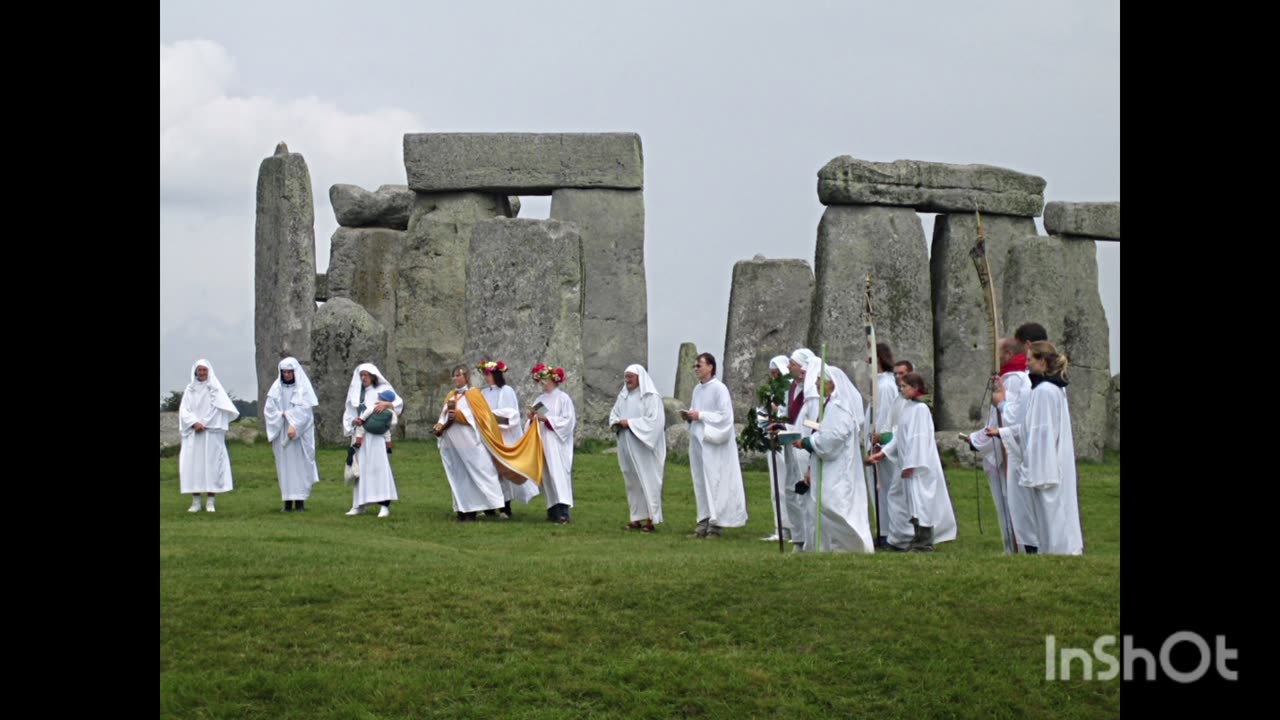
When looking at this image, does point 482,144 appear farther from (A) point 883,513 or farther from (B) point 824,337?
(A) point 883,513

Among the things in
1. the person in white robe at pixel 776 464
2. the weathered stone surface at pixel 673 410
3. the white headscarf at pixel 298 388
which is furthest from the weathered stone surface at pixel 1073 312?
the white headscarf at pixel 298 388

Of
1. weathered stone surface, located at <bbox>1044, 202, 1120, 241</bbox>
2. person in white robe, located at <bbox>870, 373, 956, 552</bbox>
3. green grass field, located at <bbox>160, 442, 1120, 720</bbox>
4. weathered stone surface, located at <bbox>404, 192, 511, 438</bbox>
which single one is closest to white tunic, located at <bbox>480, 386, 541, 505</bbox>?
green grass field, located at <bbox>160, 442, 1120, 720</bbox>

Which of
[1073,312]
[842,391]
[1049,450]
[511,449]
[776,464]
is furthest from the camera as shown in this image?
[1073,312]

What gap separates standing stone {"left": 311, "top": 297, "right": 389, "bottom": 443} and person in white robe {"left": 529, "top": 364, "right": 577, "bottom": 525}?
273 inches

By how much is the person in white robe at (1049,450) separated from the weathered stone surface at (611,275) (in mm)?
16105

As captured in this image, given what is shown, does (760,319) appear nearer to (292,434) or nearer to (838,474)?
(292,434)

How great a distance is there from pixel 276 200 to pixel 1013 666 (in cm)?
2046

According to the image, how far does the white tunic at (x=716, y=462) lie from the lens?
16.8 m

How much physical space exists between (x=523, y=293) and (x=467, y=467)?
7.57 m

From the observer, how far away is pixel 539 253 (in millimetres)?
25094

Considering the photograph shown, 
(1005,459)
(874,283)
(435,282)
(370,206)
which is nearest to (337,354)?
(435,282)

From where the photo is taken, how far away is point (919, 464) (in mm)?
14898

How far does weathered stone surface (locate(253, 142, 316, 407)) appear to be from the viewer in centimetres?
Result: 2803
